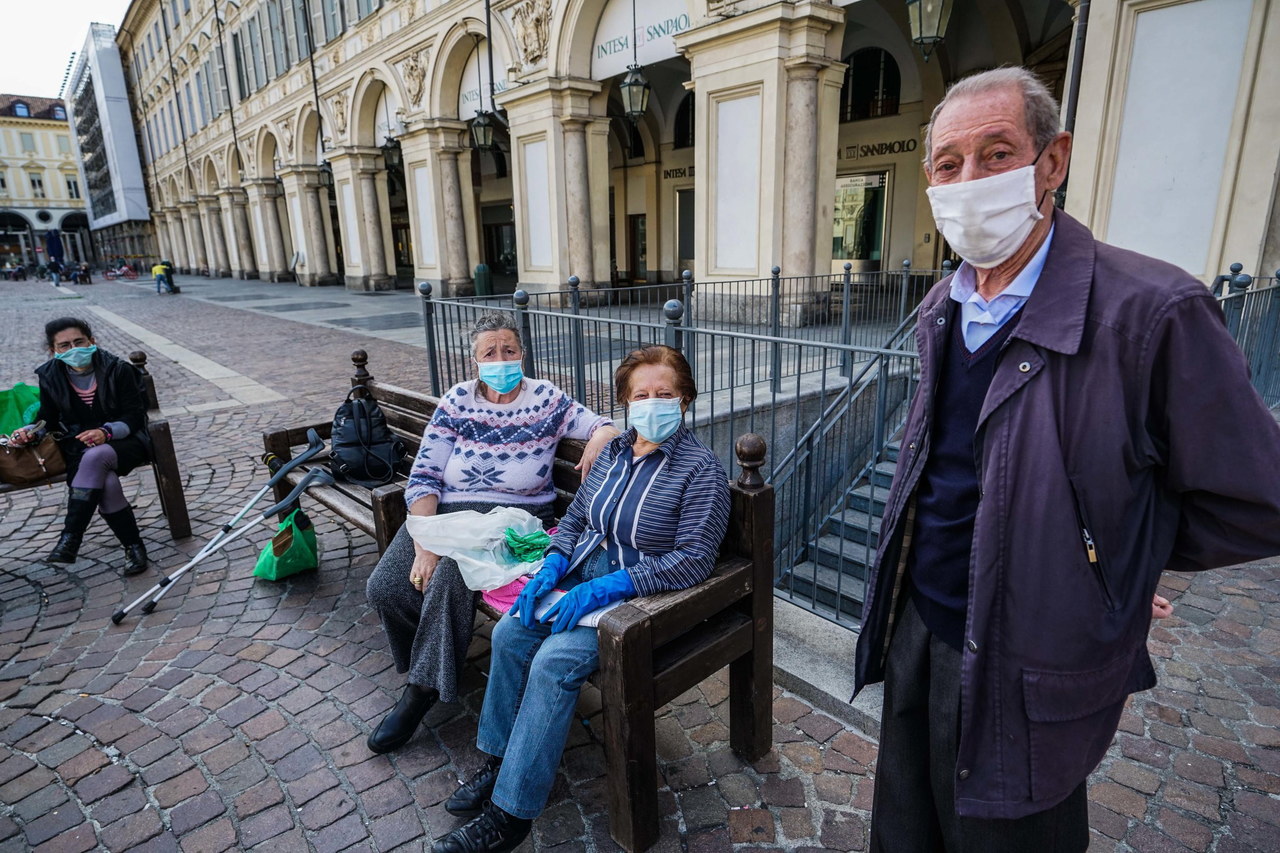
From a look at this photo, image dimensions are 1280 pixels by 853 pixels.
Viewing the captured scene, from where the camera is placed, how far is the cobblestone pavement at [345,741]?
2.32 metres

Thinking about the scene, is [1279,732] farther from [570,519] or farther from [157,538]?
[157,538]

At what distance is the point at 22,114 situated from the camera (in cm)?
8031

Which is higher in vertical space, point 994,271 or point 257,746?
point 994,271

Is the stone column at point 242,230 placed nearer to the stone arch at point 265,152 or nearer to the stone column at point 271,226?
the stone column at point 271,226

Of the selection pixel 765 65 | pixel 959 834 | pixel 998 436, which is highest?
pixel 765 65

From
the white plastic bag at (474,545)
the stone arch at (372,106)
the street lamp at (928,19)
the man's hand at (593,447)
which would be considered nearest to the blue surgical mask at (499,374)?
the man's hand at (593,447)

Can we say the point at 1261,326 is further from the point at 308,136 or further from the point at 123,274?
the point at 123,274

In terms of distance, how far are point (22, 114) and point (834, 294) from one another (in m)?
106

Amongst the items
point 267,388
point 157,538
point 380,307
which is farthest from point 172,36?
point 157,538

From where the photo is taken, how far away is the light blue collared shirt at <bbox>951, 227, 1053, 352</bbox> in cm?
138

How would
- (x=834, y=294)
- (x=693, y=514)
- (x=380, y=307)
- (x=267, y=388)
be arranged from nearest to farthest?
(x=693, y=514)
(x=267, y=388)
(x=834, y=294)
(x=380, y=307)

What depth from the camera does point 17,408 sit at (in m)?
4.26

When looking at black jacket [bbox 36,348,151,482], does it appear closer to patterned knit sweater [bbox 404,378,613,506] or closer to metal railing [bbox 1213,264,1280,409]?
patterned knit sweater [bbox 404,378,613,506]

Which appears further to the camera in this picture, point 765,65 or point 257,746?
point 765,65
